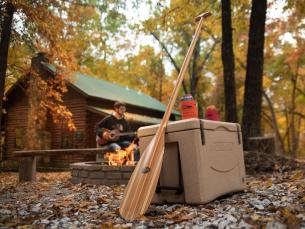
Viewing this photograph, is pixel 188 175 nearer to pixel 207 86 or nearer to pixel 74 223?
pixel 74 223

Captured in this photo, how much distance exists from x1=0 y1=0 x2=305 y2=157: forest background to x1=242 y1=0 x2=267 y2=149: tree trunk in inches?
0.9

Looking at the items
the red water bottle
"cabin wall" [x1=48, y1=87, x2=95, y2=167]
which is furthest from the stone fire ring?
"cabin wall" [x1=48, y1=87, x2=95, y2=167]

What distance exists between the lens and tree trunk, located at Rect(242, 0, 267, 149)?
8180mm

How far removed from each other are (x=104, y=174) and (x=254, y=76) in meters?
4.31

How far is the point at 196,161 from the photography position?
12.4 ft

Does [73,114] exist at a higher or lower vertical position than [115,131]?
higher

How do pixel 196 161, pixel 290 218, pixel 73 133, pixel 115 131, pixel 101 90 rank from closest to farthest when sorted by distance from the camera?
pixel 290 218, pixel 196 161, pixel 115 131, pixel 73 133, pixel 101 90

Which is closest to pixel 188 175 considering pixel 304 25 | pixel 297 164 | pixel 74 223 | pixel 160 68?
pixel 74 223

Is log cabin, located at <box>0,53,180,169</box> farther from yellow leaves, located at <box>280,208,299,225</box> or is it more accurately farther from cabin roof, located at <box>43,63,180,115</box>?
yellow leaves, located at <box>280,208,299,225</box>

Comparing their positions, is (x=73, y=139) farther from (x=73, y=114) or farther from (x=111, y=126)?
(x=111, y=126)

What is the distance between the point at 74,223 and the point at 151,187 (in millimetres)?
839

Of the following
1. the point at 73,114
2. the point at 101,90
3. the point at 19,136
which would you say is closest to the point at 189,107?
the point at 73,114

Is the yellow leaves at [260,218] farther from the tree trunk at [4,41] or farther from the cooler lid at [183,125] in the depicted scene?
the tree trunk at [4,41]

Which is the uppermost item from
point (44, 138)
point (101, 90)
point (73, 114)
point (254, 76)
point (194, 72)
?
point (194, 72)
